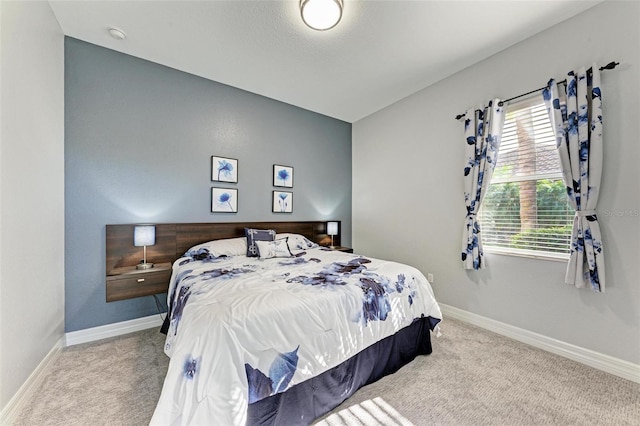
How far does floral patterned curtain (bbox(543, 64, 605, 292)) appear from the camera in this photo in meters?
1.99

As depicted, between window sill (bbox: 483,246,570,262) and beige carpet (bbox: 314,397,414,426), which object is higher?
window sill (bbox: 483,246,570,262)

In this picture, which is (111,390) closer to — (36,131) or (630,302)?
(36,131)

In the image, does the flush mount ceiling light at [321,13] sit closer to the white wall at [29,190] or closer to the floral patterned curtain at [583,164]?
the white wall at [29,190]

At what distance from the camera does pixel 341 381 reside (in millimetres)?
1654

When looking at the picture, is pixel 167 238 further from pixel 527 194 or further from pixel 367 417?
pixel 527 194

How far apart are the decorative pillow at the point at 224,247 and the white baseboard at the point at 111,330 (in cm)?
82

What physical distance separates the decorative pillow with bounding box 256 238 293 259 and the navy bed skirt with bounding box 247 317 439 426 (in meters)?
1.45

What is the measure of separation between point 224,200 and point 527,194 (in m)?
3.30

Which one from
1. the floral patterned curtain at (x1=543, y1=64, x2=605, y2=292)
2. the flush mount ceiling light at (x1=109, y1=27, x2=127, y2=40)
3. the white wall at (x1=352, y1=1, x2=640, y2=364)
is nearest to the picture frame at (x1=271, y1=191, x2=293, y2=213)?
the white wall at (x1=352, y1=1, x2=640, y2=364)

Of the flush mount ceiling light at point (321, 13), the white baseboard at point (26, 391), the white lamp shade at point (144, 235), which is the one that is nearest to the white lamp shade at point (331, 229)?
the white lamp shade at point (144, 235)

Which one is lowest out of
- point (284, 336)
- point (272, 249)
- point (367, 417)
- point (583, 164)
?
point (367, 417)

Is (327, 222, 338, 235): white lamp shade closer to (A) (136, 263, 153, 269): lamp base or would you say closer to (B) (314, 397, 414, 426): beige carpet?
(A) (136, 263, 153, 269): lamp base

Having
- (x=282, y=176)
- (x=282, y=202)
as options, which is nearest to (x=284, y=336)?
(x=282, y=202)

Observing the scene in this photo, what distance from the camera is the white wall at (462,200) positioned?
192 centimetres
